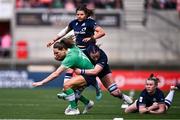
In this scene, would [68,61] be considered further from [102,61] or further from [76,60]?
[102,61]

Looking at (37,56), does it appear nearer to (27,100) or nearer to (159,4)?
(159,4)

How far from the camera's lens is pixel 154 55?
101 feet

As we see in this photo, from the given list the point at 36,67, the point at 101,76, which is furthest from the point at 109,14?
the point at 101,76

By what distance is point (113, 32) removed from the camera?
3178 centimetres

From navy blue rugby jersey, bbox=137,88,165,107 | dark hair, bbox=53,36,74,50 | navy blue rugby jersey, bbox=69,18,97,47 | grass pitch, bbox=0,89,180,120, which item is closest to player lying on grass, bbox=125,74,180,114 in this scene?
navy blue rugby jersey, bbox=137,88,165,107

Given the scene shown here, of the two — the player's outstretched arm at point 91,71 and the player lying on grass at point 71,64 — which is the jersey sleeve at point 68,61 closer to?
the player lying on grass at point 71,64

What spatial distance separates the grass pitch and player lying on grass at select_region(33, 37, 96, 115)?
1.50 ft

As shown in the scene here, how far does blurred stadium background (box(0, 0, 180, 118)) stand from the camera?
3011 cm

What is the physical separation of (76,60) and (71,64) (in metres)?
0.15

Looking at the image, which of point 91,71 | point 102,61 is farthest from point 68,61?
point 102,61

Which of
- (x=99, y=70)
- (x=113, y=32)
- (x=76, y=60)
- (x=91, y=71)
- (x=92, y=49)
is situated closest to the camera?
(x=76, y=60)

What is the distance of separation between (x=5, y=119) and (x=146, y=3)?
63.3ft

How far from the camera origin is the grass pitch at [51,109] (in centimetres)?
1454

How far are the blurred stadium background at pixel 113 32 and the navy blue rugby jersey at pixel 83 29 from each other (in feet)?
40.0
